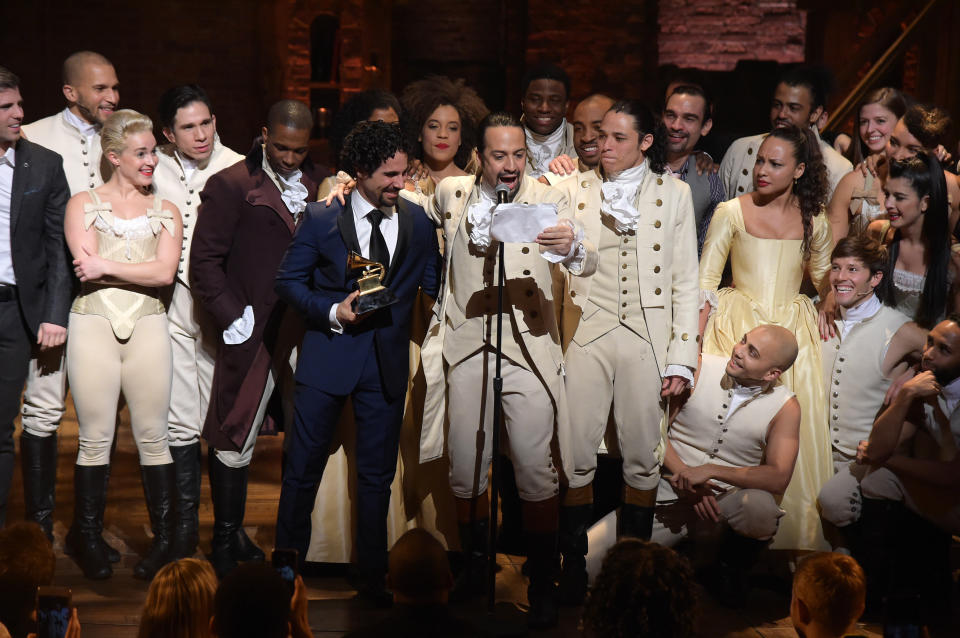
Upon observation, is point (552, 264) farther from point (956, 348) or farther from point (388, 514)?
point (956, 348)

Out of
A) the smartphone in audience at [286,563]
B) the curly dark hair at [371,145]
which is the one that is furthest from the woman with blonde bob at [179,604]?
the curly dark hair at [371,145]

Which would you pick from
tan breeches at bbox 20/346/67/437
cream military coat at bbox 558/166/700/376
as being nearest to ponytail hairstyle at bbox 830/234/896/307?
cream military coat at bbox 558/166/700/376

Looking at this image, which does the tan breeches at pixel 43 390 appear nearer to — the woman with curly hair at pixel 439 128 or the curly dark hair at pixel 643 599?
the woman with curly hair at pixel 439 128

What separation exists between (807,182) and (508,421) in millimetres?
1647

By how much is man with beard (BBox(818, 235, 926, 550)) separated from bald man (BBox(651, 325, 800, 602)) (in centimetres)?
28

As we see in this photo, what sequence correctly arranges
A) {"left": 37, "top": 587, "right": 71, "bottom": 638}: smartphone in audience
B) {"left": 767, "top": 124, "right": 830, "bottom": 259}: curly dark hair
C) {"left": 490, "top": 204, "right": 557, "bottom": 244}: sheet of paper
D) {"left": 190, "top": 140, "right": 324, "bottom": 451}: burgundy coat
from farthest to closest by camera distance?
{"left": 767, "top": 124, "right": 830, "bottom": 259}: curly dark hair, {"left": 190, "top": 140, "right": 324, "bottom": 451}: burgundy coat, {"left": 490, "top": 204, "right": 557, "bottom": 244}: sheet of paper, {"left": 37, "top": 587, "right": 71, "bottom": 638}: smartphone in audience

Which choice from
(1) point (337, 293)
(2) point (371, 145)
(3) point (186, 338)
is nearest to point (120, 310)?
(3) point (186, 338)

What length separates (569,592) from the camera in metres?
4.18

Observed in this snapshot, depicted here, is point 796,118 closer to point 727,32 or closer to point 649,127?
point 649,127

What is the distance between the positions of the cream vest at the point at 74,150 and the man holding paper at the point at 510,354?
1588 millimetres

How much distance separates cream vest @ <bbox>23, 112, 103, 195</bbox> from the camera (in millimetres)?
4527

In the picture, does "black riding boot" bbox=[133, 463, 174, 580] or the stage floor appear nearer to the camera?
the stage floor

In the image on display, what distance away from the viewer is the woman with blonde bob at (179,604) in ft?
8.41

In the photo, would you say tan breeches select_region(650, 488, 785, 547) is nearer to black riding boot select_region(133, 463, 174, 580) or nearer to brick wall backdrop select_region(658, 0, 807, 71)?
black riding boot select_region(133, 463, 174, 580)
